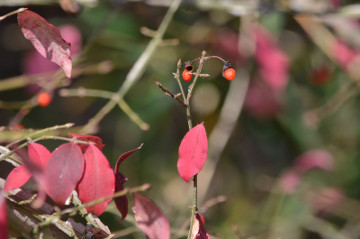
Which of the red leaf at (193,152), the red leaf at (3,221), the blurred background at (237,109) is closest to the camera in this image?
the red leaf at (3,221)

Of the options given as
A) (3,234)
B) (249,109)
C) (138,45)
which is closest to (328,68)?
(249,109)

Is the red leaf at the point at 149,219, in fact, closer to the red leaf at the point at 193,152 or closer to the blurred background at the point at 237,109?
the red leaf at the point at 193,152

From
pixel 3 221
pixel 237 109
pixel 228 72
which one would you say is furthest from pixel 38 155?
pixel 237 109

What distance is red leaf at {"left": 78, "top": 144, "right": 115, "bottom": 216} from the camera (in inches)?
19.1

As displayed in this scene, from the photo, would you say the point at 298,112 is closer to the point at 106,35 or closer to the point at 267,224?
the point at 267,224

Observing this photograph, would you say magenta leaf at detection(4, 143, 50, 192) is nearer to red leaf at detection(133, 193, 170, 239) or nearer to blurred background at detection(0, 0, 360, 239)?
red leaf at detection(133, 193, 170, 239)

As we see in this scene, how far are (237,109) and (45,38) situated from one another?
800 millimetres

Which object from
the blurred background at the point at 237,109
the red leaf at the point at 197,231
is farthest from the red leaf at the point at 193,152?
the blurred background at the point at 237,109

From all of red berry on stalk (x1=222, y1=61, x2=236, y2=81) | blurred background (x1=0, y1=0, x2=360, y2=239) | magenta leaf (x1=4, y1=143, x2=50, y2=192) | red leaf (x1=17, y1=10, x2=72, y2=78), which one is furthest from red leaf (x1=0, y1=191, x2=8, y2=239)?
blurred background (x1=0, y1=0, x2=360, y2=239)

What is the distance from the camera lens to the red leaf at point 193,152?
0.48 metres

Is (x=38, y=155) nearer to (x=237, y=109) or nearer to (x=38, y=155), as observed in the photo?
(x=38, y=155)

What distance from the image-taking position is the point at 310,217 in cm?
131

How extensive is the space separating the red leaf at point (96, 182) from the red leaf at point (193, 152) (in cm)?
8

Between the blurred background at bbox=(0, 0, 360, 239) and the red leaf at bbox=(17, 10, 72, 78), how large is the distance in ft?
2.56
